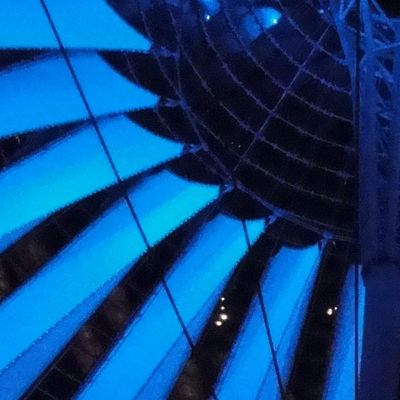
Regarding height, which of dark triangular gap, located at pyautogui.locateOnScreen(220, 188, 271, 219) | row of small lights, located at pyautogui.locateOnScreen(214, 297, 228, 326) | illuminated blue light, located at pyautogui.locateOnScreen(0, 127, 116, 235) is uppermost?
dark triangular gap, located at pyautogui.locateOnScreen(220, 188, 271, 219)

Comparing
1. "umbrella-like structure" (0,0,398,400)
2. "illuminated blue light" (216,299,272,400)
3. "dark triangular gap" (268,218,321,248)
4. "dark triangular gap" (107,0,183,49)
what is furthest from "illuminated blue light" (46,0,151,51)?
"illuminated blue light" (216,299,272,400)

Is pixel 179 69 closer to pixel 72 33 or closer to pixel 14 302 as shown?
pixel 72 33

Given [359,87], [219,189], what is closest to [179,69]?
[219,189]

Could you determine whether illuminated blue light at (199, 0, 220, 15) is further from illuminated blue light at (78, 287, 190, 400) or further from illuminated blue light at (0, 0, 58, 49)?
illuminated blue light at (78, 287, 190, 400)

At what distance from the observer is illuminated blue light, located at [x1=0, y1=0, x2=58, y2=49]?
8.23 metres

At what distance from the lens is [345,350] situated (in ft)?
38.9

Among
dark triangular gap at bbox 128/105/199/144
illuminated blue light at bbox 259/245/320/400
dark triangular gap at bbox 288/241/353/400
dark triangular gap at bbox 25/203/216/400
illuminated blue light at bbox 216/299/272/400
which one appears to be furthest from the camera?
dark triangular gap at bbox 288/241/353/400

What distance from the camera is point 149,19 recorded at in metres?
10.1

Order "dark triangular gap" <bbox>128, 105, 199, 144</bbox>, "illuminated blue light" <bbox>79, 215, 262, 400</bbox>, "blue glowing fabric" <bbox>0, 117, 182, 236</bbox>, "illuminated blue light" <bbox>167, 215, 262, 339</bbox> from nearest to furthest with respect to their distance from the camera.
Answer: "blue glowing fabric" <bbox>0, 117, 182, 236</bbox> < "illuminated blue light" <bbox>79, 215, 262, 400</bbox> < "dark triangular gap" <bbox>128, 105, 199, 144</bbox> < "illuminated blue light" <bbox>167, 215, 262, 339</bbox>

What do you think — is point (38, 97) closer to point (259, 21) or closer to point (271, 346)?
point (259, 21)

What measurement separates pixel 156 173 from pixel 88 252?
1412 mm

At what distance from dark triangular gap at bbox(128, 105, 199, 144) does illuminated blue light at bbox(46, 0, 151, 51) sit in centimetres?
121

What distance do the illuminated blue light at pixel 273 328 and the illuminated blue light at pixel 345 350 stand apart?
0.43 metres

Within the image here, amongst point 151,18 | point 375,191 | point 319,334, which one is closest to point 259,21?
point 151,18
